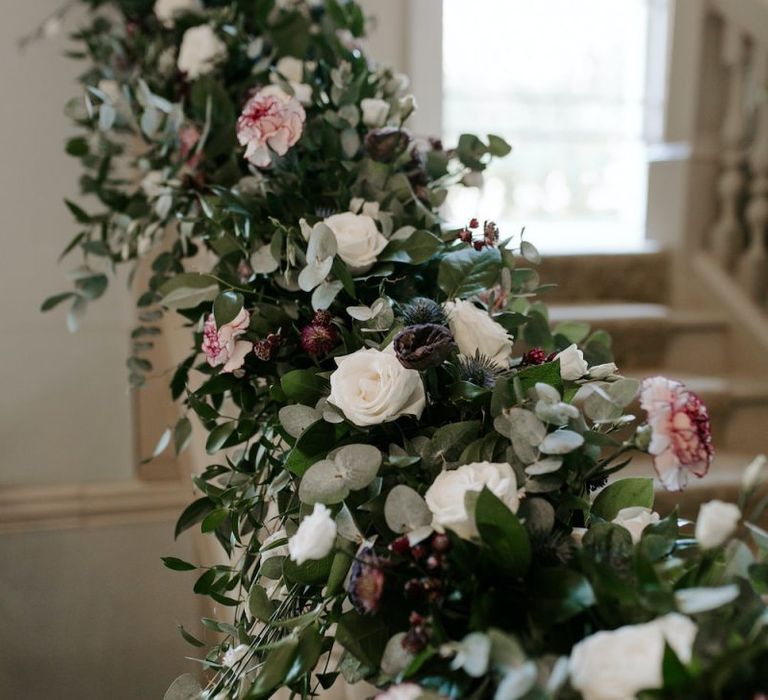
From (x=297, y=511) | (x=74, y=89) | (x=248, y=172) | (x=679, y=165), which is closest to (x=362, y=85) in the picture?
(x=248, y=172)

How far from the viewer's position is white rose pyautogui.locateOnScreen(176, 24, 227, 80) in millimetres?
1282

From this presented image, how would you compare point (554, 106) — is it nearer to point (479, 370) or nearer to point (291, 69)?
point (291, 69)

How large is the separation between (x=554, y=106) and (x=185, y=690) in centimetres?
366

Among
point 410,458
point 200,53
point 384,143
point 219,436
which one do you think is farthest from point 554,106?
point 410,458

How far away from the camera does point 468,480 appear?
59 centimetres

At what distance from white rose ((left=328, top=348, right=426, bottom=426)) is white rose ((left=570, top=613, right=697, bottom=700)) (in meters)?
0.26

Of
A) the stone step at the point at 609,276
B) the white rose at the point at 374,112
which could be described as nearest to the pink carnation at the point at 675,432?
the white rose at the point at 374,112

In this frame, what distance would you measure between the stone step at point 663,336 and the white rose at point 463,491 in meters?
1.77

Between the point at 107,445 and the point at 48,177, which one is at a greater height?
the point at 48,177

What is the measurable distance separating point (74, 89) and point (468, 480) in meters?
1.77

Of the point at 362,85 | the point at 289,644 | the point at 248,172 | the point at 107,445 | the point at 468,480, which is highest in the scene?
the point at 362,85

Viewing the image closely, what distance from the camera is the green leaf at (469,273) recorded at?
840mm

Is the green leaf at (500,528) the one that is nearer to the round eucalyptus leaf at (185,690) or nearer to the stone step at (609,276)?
the round eucalyptus leaf at (185,690)

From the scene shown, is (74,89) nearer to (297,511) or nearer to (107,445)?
(107,445)
